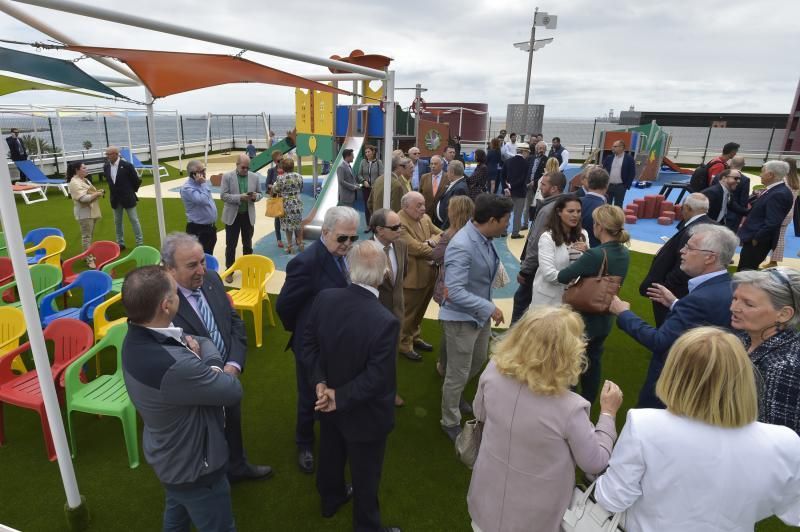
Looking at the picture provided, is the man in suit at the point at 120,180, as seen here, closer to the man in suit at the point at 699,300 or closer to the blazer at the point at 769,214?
the man in suit at the point at 699,300

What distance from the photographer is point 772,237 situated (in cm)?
603

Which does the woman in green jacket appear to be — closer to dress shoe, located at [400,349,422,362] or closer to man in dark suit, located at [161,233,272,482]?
dress shoe, located at [400,349,422,362]

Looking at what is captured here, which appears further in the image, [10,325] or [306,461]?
[10,325]

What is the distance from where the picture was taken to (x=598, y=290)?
307 cm

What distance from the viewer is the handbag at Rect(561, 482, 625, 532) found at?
1720 millimetres

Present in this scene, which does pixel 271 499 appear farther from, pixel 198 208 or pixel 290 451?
pixel 198 208

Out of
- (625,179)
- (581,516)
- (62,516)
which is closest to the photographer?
(581,516)

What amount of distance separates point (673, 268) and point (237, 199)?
5519 mm

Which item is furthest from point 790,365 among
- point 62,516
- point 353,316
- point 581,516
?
point 62,516

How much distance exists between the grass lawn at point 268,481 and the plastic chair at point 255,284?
0.70 m

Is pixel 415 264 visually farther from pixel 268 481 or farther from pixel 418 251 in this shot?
pixel 268 481

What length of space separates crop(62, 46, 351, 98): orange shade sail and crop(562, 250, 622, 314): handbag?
7.78 ft

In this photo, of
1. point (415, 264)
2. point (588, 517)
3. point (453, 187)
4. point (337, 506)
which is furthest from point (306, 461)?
point (453, 187)

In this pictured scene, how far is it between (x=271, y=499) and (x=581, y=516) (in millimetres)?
2063
